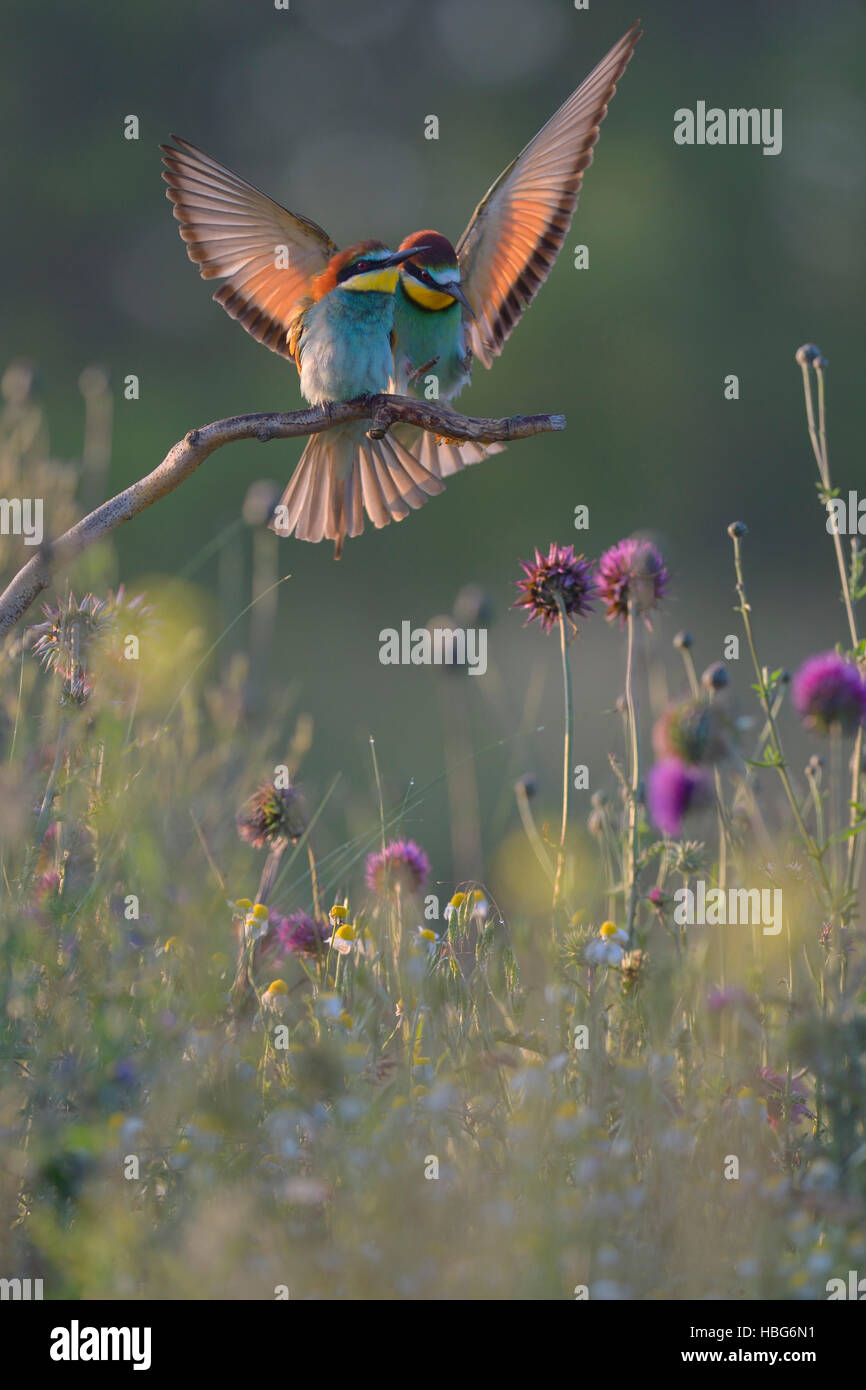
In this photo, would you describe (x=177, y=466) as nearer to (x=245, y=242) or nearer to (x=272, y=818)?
(x=272, y=818)

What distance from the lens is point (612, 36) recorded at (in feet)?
39.7

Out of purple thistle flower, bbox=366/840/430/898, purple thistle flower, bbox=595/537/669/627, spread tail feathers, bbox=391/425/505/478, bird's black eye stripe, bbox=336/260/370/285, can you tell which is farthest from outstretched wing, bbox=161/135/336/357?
purple thistle flower, bbox=366/840/430/898

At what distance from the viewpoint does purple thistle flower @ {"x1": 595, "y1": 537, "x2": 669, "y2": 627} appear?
2238 mm

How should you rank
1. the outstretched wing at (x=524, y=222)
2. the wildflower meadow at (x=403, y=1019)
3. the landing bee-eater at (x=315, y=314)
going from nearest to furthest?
the wildflower meadow at (x=403, y=1019)
the outstretched wing at (x=524, y=222)
the landing bee-eater at (x=315, y=314)

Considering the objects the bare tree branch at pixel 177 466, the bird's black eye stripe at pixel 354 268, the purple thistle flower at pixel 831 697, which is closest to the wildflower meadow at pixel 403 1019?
the purple thistle flower at pixel 831 697

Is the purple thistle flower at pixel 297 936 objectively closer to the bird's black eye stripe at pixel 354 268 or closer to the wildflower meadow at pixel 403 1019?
the wildflower meadow at pixel 403 1019

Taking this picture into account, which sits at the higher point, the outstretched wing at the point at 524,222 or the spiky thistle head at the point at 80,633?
the outstretched wing at the point at 524,222

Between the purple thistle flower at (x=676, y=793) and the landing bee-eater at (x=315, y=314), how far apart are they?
695 millimetres

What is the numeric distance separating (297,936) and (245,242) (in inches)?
47.7

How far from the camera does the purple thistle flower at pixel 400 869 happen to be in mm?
2305

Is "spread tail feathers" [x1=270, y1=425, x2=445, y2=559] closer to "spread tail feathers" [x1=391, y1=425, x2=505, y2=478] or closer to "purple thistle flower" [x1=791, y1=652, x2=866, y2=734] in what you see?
"spread tail feathers" [x1=391, y1=425, x2=505, y2=478]

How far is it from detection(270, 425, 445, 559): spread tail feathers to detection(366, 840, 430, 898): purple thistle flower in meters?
0.58

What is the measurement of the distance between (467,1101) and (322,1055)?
1.08 feet
